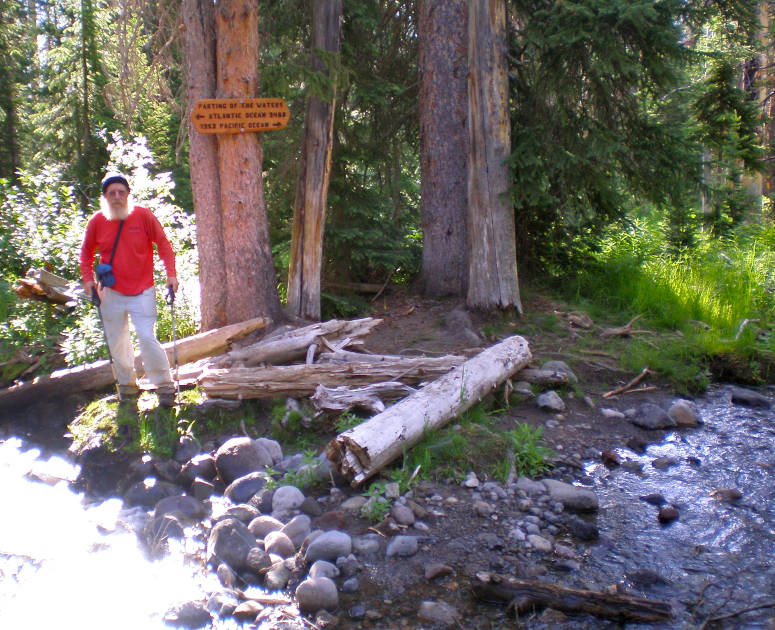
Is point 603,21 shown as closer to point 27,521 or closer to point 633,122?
point 633,122

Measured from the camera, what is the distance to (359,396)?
20.4 feet

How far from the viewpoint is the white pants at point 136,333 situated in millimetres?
6293

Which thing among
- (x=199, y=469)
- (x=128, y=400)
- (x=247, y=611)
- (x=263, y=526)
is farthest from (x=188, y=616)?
(x=128, y=400)

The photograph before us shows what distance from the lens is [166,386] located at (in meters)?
6.55

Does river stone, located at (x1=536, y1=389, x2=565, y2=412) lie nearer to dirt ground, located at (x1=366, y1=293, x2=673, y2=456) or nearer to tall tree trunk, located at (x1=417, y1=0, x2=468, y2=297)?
dirt ground, located at (x1=366, y1=293, x2=673, y2=456)

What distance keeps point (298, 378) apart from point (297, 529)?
81.6 inches

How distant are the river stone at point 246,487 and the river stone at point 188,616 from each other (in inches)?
56.0

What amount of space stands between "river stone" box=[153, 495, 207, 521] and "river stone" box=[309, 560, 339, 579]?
1.44 m

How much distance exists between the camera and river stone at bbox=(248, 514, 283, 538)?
190 inches

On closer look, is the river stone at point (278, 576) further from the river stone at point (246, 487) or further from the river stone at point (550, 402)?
the river stone at point (550, 402)

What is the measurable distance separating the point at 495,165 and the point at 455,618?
20.6 ft

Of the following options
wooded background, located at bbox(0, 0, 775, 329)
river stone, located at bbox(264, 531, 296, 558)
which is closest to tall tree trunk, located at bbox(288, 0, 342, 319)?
wooded background, located at bbox(0, 0, 775, 329)

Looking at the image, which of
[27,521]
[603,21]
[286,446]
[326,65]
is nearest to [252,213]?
[326,65]

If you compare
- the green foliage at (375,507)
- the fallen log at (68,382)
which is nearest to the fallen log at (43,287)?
the fallen log at (68,382)
